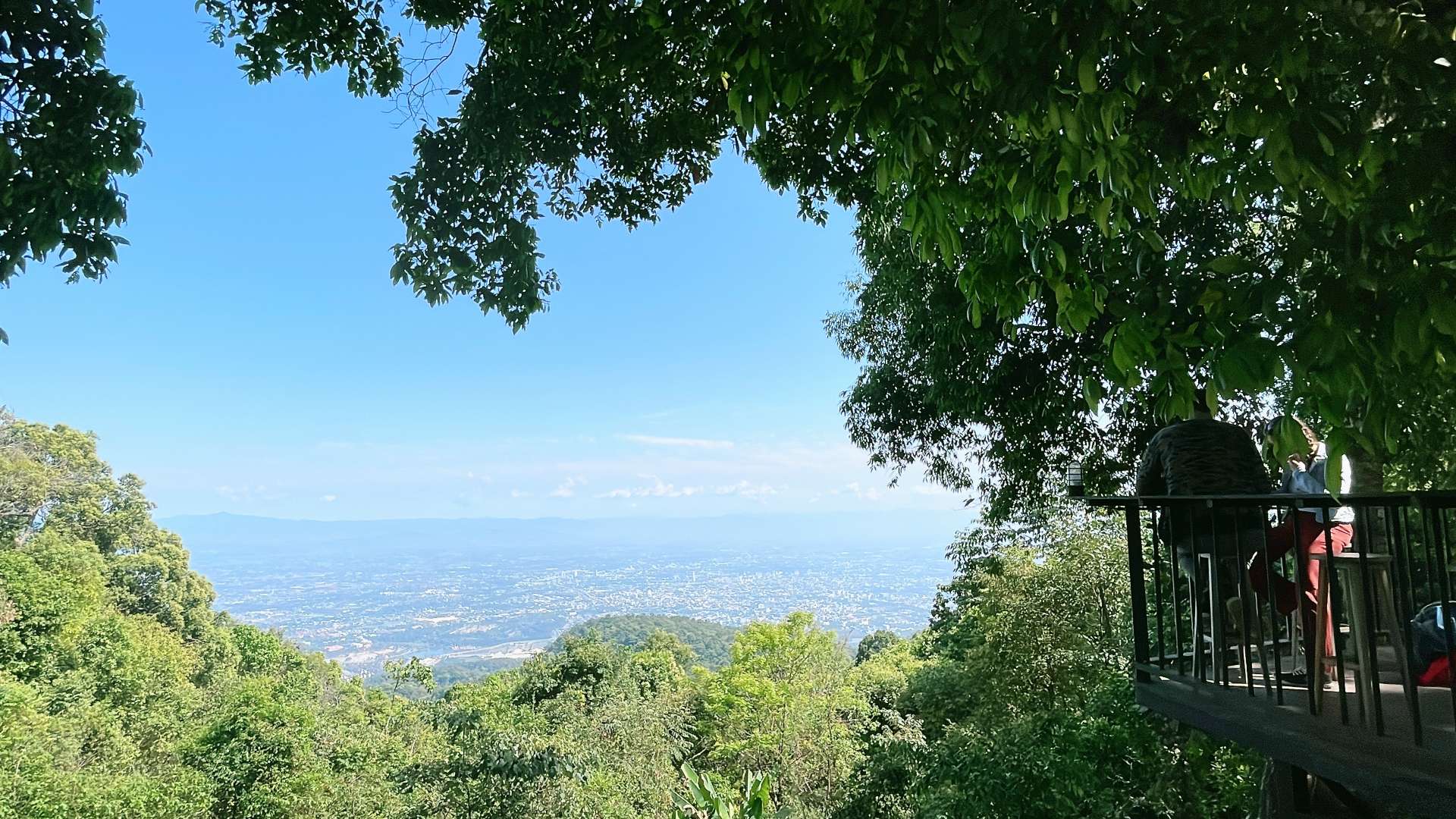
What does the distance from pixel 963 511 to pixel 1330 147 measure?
7756 mm

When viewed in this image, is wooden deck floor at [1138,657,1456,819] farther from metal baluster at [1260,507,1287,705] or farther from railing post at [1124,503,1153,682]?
railing post at [1124,503,1153,682]

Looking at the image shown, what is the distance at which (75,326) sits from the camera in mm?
44312

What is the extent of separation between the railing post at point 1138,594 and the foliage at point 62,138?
14.7 feet

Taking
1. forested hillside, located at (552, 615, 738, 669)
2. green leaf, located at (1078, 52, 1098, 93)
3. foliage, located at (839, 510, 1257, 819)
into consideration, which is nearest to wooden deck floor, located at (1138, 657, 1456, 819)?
green leaf, located at (1078, 52, 1098, 93)

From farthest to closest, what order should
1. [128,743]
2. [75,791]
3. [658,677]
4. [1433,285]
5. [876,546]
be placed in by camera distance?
1. [876,546]
2. [658,677]
3. [128,743]
4. [75,791]
5. [1433,285]

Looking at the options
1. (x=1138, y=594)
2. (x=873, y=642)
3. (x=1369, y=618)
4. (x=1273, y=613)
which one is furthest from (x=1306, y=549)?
(x=873, y=642)

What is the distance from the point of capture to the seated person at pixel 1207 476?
2672 mm

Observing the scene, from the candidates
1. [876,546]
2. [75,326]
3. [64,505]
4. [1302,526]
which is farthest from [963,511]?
[876,546]

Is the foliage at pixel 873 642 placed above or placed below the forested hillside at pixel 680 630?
above

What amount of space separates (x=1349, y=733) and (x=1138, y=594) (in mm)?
958

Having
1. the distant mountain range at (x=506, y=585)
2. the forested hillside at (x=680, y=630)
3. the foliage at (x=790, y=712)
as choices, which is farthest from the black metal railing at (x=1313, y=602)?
the forested hillside at (x=680, y=630)

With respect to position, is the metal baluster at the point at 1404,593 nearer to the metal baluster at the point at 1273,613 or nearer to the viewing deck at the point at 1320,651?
the viewing deck at the point at 1320,651

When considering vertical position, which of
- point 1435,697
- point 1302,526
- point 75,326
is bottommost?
point 1435,697

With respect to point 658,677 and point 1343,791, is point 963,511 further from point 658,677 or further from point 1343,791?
point 658,677
